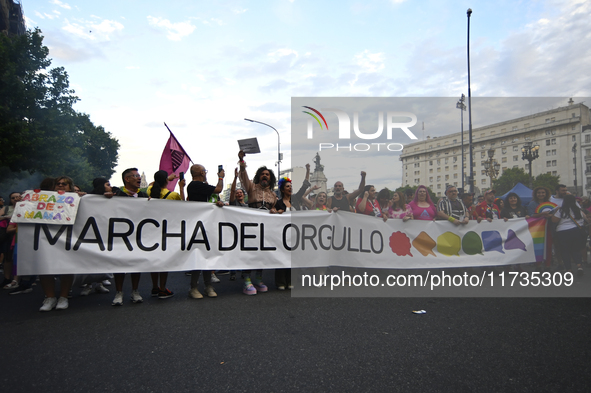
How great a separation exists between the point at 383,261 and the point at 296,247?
1621mm

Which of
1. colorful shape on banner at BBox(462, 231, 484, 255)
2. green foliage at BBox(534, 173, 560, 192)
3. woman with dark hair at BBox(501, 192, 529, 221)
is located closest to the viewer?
colorful shape on banner at BBox(462, 231, 484, 255)

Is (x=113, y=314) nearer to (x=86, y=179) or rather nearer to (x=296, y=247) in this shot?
(x=296, y=247)

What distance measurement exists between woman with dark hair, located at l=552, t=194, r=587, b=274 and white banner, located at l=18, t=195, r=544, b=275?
42cm

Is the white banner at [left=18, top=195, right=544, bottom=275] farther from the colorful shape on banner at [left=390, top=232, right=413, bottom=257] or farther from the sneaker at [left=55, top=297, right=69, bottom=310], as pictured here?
the sneaker at [left=55, top=297, right=69, bottom=310]

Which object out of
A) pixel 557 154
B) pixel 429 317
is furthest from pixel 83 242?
pixel 557 154

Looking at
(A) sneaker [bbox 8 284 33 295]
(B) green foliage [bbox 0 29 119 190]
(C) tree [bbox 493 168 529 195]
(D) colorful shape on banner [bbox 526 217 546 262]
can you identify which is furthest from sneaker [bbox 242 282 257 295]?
(C) tree [bbox 493 168 529 195]

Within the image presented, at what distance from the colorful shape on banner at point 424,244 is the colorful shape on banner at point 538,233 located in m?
2.38

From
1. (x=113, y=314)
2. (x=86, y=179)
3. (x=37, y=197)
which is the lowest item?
(x=113, y=314)

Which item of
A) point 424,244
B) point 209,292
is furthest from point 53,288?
point 424,244

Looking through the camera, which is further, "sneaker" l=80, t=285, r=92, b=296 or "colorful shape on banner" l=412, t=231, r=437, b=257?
"colorful shape on banner" l=412, t=231, r=437, b=257

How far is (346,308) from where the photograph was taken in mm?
4762

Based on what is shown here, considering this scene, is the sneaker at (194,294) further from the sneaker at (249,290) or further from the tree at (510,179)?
the tree at (510,179)

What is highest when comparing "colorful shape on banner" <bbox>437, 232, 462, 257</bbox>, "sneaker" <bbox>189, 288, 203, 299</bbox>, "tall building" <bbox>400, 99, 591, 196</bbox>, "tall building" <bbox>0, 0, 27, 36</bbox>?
"tall building" <bbox>0, 0, 27, 36</bbox>

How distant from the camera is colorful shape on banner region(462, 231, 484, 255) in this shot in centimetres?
728
